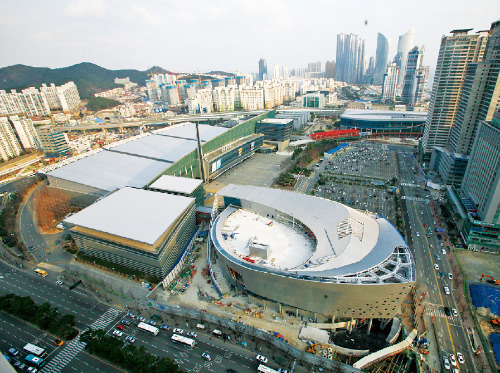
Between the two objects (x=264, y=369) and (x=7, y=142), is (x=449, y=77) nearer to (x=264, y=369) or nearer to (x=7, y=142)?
(x=264, y=369)

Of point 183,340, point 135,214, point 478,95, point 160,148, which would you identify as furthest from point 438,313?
point 160,148

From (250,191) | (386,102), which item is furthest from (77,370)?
(386,102)

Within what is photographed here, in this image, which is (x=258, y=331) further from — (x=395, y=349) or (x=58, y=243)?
(x=58, y=243)

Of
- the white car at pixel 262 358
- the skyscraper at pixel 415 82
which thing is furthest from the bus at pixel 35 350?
the skyscraper at pixel 415 82

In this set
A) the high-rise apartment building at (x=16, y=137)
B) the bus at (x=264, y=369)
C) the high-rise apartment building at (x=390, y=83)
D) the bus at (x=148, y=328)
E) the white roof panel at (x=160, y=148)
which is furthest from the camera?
the high-rise apartment building at (x=390, y=83)

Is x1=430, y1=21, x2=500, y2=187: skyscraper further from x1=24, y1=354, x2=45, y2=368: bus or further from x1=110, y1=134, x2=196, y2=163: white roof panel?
x1=24, y1=354, x2=45, y2=368: bus

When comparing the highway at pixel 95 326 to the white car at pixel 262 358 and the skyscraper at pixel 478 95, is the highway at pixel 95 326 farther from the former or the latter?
the skyscraper at pixel 478 95

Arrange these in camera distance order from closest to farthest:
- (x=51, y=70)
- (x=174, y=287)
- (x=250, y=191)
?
(x=174, y=287), (x=250, y=191), (x=51, y=70)
